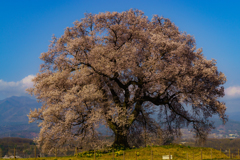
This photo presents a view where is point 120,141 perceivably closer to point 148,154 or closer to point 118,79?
point 148,154

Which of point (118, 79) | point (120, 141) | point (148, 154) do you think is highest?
point (118, 79)

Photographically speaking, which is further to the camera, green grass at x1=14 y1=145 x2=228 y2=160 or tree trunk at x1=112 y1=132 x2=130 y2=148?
tree trunk at x1=112 y1=132 x2=130 y2=148

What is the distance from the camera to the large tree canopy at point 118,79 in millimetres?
23484

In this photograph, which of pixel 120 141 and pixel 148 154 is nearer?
pixel 148 154

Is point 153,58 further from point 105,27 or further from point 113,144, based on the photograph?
point 113,144

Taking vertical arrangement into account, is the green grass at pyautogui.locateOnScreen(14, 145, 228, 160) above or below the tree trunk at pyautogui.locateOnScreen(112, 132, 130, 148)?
below

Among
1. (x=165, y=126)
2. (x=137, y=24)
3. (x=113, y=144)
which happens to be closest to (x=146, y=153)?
(x=113, y=144)

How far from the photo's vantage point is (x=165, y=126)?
32219 mm

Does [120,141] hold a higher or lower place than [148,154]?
higher

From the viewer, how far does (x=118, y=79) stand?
27781mm

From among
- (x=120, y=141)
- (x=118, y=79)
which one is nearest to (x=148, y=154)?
(x=120, y=141)

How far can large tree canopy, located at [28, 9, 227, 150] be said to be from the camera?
77.0 feet

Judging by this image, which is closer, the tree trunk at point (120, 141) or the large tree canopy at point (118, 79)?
the large tree canopy at point (118, 79)

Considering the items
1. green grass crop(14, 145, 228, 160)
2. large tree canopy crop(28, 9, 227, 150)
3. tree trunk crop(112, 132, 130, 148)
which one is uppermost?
large tree canopy crop(28, 9, 227, 150)
